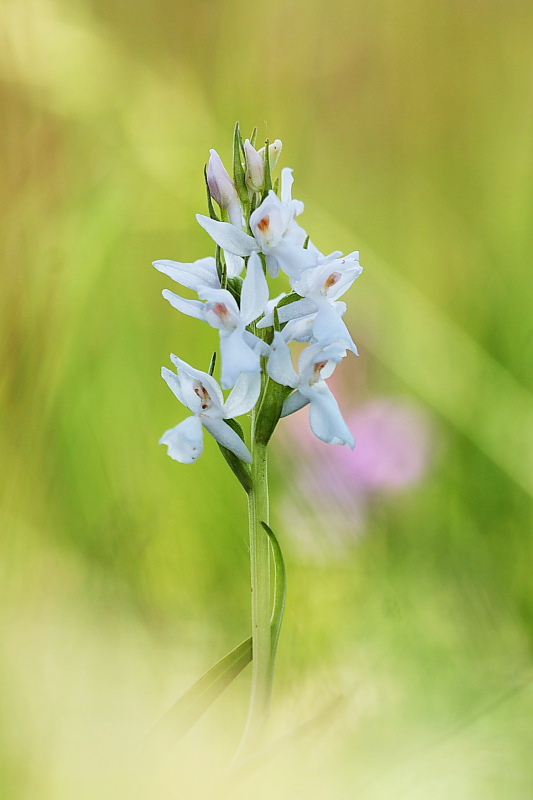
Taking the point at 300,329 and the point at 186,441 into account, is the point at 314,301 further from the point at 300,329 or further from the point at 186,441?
the point at 186,441

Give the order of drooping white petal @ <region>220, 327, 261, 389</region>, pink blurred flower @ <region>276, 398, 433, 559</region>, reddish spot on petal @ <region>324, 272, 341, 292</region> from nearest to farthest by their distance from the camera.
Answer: drooping white petal @ <region>220, 327, 261, 389</region> → reddish spot on petal @ <region>324, 272, 341, 292</region> → pink blurred flower @ <region>276, 398, 433, 559</region>

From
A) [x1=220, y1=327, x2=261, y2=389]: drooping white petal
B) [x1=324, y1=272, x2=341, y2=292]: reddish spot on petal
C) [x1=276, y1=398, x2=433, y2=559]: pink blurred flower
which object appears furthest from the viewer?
[x1=276, y1=398, x2=433, y2=559]: pink blurred flower

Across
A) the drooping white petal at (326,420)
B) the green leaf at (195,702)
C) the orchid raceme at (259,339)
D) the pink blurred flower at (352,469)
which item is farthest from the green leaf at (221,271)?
the pink blurred flower at (352,469)

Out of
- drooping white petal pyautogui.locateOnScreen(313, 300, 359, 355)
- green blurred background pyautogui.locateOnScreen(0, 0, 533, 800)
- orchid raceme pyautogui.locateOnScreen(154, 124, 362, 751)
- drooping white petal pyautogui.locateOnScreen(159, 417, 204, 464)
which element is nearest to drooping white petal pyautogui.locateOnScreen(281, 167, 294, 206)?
orchid raceme pyautogui.locateOnScreen(154, 124, 362, 751)

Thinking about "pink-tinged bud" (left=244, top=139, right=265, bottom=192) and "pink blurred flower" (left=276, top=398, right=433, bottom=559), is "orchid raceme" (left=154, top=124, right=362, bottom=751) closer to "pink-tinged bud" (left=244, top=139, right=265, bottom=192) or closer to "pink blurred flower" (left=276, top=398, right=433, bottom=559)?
"pink-tinged bud" (left=244, top=139, right=265, bottom=192)

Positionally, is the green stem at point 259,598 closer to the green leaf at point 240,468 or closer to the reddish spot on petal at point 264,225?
the green leaf at point 240,468

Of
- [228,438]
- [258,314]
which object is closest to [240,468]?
[228,438]

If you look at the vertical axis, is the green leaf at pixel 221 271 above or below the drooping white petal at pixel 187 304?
above

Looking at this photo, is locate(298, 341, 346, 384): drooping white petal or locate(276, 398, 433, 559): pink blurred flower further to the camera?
locate(276, 398, 433, 559): pink blurred flower
